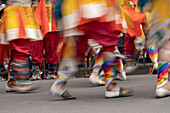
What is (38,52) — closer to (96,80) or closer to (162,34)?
Result: (96,80)

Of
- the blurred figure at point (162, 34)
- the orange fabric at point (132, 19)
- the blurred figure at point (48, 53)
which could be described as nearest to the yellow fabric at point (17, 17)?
the orange fabric at point (132, 19)

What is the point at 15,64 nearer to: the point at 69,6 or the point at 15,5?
the point at 15,5

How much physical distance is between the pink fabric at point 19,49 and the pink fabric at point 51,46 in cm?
225

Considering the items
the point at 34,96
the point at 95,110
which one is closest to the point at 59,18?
the point at 34,96

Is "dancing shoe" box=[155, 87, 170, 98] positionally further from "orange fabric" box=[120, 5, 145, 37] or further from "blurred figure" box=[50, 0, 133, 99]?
"orange fabric" box=[120, 5, 145, 37]

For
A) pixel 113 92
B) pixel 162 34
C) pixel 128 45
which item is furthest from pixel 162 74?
pixel 128 45

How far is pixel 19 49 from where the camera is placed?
3.22 meters

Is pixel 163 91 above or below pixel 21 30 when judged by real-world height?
below

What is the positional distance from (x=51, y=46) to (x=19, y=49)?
7.81ft

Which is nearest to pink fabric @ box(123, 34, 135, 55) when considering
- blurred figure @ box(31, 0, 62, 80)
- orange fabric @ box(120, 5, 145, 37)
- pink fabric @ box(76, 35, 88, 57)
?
orange fabric @ box(120, 5, 145, 37)

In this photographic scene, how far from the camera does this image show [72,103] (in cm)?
248

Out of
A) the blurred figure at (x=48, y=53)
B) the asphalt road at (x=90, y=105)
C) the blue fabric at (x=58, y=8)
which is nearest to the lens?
the asphalt road at (x=90, y=105)

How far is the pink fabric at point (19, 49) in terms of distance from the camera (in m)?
3.22

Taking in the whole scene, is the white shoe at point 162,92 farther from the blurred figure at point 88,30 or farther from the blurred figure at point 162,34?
the blurred figure at point 88,30
